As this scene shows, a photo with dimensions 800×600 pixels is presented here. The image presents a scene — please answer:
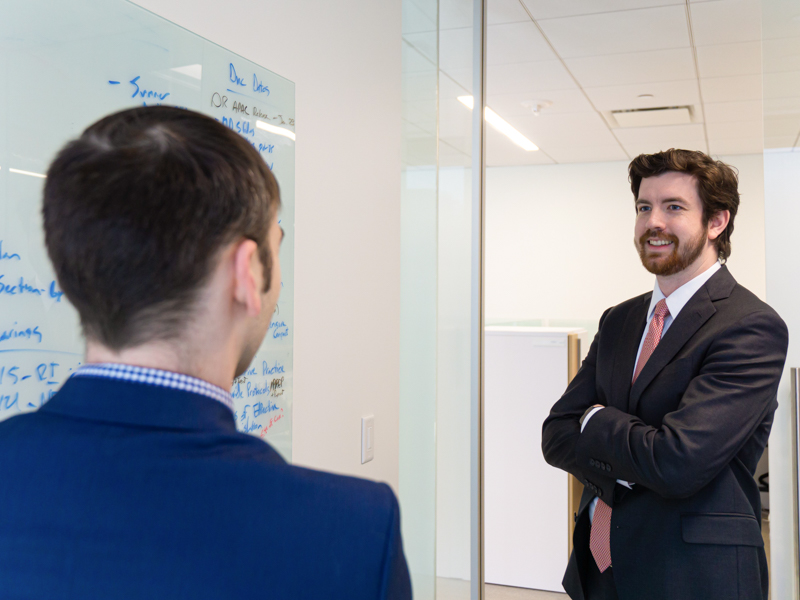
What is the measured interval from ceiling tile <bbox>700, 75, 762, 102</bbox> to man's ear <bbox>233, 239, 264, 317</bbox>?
4.26 metres

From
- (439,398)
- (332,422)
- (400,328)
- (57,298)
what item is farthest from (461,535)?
(57,298)

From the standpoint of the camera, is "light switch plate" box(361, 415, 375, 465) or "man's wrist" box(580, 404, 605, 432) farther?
"light switch plate" box(361, 415, 375, 465)

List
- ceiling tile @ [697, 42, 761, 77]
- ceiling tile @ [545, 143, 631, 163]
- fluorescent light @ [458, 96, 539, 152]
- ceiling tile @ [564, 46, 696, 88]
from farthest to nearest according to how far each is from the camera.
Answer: ceiling tile @ [545, 143, 631, 163]
fluorescent light @ [458, 96, 539, 152]
ceiling tile @ [564, 46, 696, 88]
ceiling tile @ [697, 42, 761, 77]

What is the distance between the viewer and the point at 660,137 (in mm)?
5766

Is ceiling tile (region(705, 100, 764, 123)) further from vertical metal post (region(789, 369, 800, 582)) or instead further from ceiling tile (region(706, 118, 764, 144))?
vertical metal post (region(789, 369, 800, 582))

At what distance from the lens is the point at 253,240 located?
606 millimetres

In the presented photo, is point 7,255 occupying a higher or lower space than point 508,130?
lower

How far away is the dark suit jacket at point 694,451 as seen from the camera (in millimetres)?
1534

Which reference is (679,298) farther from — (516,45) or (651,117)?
(651,117)

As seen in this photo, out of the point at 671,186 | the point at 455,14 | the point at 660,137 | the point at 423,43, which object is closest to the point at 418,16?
the point at 423,43

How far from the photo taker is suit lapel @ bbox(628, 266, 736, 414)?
1.69 metres

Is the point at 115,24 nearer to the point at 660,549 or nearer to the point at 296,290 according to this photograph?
the point at 296,290

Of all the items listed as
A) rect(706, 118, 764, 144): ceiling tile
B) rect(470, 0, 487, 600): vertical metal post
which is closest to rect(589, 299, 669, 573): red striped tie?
rect(470, 0, 487, 600): vertical metal post

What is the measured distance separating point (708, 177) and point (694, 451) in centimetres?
84
